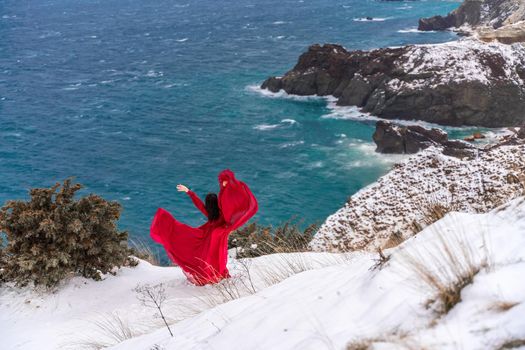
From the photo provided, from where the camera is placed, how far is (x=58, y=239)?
31.2ft

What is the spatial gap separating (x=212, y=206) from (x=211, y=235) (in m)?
0.54

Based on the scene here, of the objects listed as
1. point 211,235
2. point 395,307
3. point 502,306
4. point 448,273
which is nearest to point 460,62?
point 211,235

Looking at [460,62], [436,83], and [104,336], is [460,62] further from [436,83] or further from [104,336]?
[104,336]

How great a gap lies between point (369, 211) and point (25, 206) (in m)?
11.8

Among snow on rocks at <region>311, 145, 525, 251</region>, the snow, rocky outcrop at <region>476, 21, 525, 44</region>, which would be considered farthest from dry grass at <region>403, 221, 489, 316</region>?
rocky outcrop at <region>476, 21, 525, 44</region>

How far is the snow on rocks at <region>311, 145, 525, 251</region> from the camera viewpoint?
14617mm

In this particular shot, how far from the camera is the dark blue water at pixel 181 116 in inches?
1308

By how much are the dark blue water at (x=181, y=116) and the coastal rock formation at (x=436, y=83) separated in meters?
3.45

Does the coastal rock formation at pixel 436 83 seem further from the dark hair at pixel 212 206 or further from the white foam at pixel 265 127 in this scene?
the dark hair at pixel 212 206

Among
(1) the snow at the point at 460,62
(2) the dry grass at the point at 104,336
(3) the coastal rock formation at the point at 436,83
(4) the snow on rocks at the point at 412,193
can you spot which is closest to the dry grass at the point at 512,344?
(2) the dry grass at the point at 104,336

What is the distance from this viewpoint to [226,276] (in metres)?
9.23

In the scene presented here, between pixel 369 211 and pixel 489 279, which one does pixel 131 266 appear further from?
pixel 369 211

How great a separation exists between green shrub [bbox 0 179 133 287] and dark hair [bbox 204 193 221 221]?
2.11 metres

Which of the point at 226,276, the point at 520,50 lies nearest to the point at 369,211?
the point at 226,276
